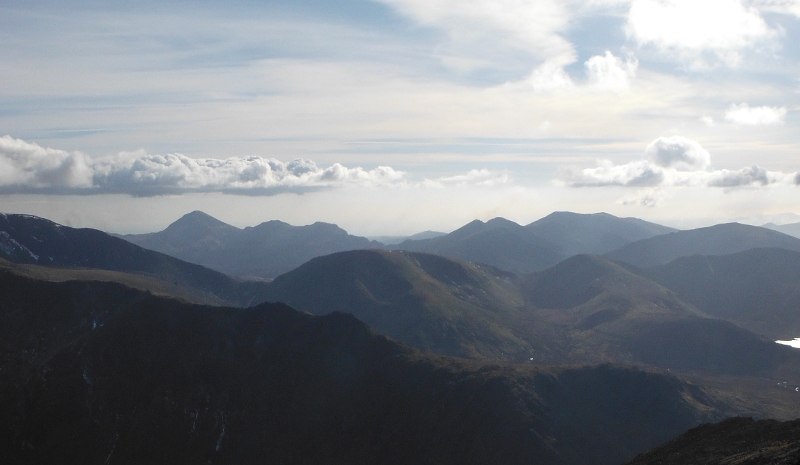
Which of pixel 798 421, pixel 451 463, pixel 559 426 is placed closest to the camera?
pixel 798 421

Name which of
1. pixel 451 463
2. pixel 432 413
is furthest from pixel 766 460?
pixel 432 413

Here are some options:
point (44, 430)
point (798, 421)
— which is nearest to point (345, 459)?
point (44, 430)

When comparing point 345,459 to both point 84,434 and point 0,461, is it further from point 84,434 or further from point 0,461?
point 0,461

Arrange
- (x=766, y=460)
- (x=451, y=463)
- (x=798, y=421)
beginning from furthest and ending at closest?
1. (x=451, y=463)
2. (x=798, y=421)
3. (x=766, y=460)

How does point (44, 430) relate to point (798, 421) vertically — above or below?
below

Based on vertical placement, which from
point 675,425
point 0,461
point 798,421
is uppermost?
point 798,421

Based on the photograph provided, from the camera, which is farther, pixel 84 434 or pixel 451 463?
pixel 84 434

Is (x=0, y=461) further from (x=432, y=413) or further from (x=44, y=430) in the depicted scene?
(x=432, y=413)
